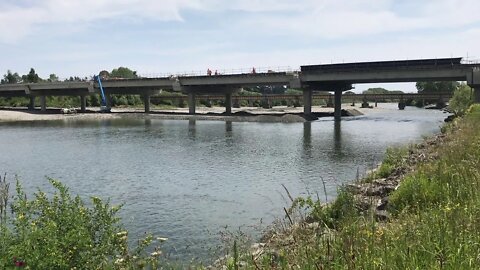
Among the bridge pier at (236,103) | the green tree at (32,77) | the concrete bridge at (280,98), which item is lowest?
the bridge pier at (236,103)

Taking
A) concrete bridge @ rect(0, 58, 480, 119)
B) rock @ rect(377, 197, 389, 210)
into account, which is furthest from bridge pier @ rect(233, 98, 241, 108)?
rock @ rect(377, 197, 389, 210)

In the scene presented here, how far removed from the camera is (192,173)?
30.2 metres

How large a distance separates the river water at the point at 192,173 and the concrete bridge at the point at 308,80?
33.1 m

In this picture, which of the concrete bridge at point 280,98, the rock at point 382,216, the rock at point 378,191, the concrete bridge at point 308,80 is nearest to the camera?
the rock at point 382,216

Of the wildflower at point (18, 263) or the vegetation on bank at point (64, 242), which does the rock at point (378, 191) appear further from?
the wildflower at point (18, 263)

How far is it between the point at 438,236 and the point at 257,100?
184957 millimetres

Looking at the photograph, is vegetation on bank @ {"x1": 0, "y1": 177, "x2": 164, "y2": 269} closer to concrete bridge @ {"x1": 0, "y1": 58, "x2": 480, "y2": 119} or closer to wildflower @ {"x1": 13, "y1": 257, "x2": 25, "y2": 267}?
wildflower @ {"x1": 13, "y1": 257, "x2": 25, "y2": 267}

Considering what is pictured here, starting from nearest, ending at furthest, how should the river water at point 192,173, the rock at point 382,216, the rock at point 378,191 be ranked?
the rock at point 382,216, the rock at point 378,191, the river water at point 192,173

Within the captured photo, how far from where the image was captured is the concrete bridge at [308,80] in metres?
78.2

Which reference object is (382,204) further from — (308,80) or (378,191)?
(308,80)

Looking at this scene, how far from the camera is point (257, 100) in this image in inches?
7500

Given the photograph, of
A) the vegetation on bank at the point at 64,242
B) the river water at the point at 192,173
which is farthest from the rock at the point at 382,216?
the vegetation on bank at the point at 64,242

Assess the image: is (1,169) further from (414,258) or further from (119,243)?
(414,258)

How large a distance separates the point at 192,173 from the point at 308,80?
6569cm
